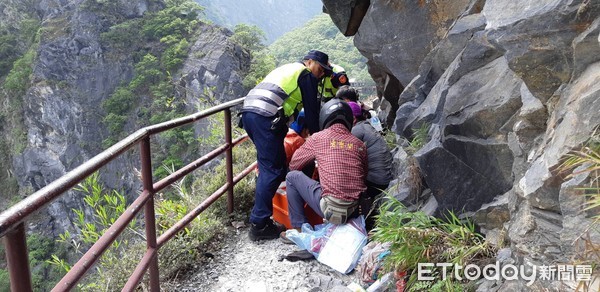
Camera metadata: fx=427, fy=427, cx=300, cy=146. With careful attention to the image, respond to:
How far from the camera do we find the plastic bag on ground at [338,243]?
3139 mm

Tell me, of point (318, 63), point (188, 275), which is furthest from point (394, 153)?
point (188, 275)

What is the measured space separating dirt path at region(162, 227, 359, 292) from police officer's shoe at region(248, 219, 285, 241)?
0.06 metres

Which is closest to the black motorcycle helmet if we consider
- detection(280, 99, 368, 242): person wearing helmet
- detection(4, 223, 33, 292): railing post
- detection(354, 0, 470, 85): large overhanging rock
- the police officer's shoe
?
detection(280, 99, 368, 242): person wearing helmet

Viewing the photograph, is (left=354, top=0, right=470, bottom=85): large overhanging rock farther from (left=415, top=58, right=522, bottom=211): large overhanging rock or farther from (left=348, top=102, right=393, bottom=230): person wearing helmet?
(left=415, top=58, right=522, bottom=211): large overhanging rock

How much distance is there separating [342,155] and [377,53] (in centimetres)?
239

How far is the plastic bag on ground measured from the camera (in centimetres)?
314

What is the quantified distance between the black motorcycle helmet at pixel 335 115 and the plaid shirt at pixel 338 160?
0.07m

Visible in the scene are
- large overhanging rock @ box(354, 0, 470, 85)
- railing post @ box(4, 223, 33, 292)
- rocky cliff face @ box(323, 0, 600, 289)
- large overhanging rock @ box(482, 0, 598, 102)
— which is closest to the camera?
railing post @ box(4, 223, 33, 292)

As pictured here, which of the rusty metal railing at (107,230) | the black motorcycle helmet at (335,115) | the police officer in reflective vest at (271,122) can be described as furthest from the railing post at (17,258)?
the black motorcycle helmet at (335,115)

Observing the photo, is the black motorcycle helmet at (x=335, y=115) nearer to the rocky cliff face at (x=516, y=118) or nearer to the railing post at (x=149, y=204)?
the rocky cliff face at (x=516, y=118)

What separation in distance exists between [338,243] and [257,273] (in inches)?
26.0

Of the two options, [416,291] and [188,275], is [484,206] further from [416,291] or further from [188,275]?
[188,275]

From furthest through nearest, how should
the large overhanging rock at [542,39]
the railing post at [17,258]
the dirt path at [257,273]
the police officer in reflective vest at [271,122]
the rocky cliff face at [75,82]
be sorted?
the rocky cliff face at [75,82]
the police officer in reflective vest at [271,122]
the dirt path at [257,273]
the large overhanging rock at [542,39]
the railing post at [17,258]

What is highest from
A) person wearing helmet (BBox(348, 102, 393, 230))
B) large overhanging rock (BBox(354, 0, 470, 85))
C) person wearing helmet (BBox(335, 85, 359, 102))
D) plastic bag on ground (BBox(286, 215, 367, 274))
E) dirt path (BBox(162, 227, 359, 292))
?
large overhanging rock (BBox(354, 0, 470, 85))
